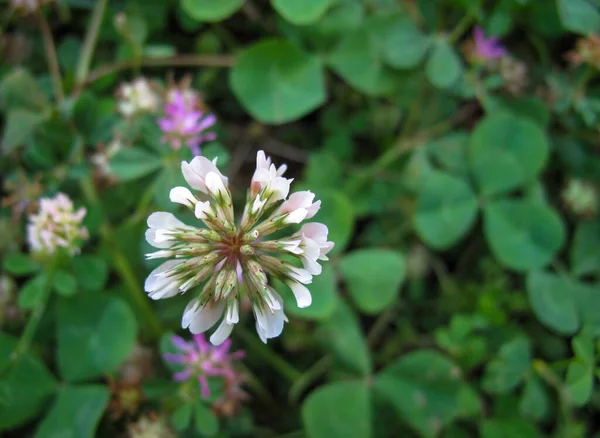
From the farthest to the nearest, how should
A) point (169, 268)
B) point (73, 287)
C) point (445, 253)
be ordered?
point (445, 253) < point (73, 287) < point (169, 268)

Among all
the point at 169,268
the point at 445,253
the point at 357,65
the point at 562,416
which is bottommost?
the point at 562,416

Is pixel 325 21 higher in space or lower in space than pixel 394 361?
higher

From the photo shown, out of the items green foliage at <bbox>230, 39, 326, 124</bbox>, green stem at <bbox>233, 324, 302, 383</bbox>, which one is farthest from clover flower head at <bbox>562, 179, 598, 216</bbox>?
green stem at <bbox>233, 324, 302, 383</bbox>

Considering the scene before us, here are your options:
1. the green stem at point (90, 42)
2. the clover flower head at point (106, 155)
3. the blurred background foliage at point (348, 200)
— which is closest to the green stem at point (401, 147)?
the blurred background foliage at point (348, 200)

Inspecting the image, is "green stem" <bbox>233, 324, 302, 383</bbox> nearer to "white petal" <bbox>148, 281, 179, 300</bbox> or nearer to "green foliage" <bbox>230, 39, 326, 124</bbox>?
"green foliage" <bbox>230, 39, 326, 124</bbox>

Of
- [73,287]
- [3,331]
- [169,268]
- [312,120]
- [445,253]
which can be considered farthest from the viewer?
[312,120]

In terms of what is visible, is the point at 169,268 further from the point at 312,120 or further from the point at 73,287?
the point at 312,120

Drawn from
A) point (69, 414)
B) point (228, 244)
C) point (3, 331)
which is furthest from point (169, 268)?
point (3, 331)

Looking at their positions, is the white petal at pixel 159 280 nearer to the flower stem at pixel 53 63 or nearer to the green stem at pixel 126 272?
the green stem at pixel 126 272
